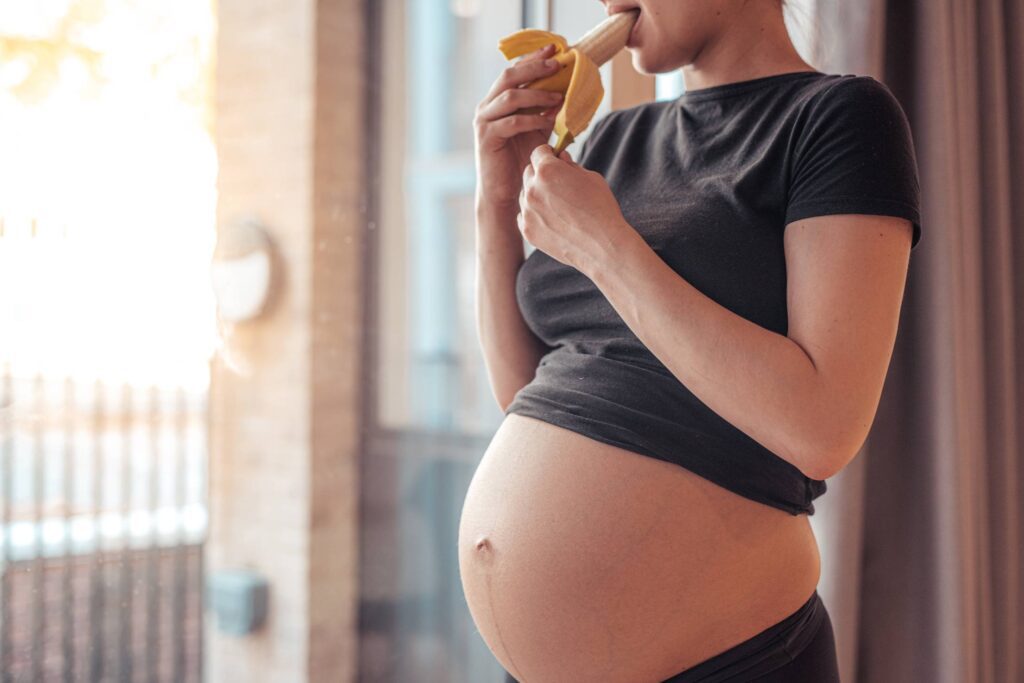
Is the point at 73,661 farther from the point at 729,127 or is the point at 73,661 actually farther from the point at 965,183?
the point at 965,183

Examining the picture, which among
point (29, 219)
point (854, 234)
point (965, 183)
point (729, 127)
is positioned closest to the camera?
point (854, 234)

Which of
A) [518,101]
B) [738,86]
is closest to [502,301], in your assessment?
[518,101]

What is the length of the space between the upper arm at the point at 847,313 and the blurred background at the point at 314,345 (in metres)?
0.52

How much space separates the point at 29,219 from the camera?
138cm

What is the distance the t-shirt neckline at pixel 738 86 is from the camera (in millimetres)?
818

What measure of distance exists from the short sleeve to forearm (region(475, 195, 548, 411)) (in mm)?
318

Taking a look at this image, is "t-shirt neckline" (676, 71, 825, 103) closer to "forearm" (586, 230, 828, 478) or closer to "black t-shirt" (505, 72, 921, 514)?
"black t-shirt" (505, 72, 921, 514)

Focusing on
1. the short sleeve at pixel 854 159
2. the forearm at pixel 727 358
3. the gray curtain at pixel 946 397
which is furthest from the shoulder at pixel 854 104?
the gray curtain at pixel 946 397

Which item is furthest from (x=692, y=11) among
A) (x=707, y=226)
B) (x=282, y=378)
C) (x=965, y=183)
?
(x=282, y=378)

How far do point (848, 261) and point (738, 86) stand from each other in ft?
0.90

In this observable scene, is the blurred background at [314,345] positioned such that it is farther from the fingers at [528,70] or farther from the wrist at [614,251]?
the wrist at [614,251]

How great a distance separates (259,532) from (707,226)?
160cm

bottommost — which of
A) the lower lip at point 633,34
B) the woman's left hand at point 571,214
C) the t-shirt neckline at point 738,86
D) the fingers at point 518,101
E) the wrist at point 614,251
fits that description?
the wrist at point 614,251

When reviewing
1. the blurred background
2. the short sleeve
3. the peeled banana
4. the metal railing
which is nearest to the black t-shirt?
the short sleeve
